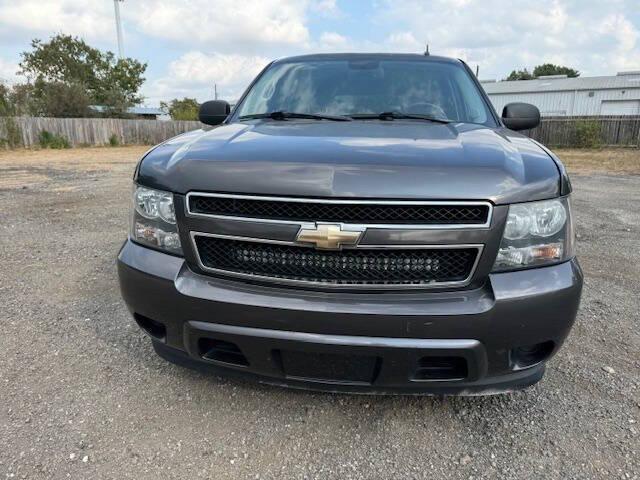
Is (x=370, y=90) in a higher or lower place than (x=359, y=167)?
higher

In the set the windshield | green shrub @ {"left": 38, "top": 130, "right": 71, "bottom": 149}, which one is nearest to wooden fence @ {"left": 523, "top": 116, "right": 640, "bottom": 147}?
the windshield

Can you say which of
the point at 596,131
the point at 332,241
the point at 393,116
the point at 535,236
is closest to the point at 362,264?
the point at 332,241

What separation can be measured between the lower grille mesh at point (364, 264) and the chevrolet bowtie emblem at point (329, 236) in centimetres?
6

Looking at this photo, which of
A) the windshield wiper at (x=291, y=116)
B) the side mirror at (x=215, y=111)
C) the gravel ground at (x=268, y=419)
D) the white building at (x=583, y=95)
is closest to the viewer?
the gravel ground at (x=268, y=419)

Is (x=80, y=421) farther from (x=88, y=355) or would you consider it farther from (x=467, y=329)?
(x=467, y=329)

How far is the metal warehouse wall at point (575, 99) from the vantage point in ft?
123

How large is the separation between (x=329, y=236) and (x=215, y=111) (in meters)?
2.21

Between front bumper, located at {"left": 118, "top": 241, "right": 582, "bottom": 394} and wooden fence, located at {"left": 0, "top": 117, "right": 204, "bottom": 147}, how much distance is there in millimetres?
22054

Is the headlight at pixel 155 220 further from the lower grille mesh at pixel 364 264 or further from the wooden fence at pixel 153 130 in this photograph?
the wooden fence at pixel 153 130

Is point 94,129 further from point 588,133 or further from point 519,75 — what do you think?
point 519,75

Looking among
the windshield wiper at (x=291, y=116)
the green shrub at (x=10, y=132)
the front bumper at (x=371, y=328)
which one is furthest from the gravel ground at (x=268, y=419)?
the green shrub at (x=10, y=132)

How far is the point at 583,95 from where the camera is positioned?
38469 millimetres

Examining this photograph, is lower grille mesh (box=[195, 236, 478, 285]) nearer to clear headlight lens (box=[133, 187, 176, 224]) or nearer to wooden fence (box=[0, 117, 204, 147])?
clear headlight lens (box=[133, 187, 176, 224])

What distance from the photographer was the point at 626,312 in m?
3.29
